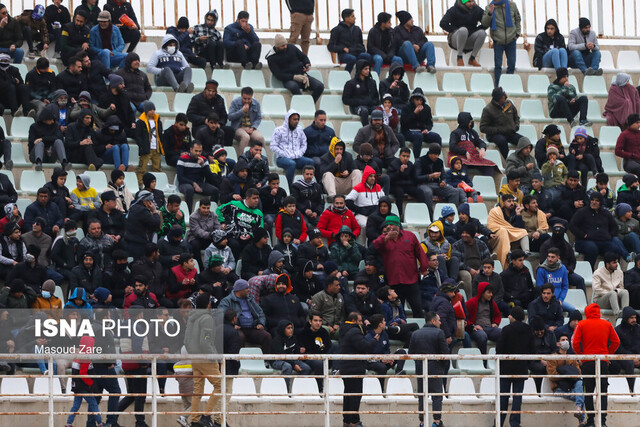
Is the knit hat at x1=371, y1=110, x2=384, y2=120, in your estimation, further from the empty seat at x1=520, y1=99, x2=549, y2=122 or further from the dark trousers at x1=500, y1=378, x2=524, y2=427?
the dark trousers at x1=500, y1=378, x2=524, y2=427

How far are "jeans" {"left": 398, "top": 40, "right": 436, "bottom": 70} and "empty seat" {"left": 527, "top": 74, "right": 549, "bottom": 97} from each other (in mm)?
1773

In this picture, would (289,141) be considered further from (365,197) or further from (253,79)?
(253,79)

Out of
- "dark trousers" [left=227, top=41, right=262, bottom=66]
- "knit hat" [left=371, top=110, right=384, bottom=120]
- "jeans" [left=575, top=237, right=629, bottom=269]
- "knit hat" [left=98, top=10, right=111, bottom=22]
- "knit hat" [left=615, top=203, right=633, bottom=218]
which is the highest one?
"knit hat" [left=98, top=10, right=111, bottom=22]

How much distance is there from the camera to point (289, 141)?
23406 millimetres

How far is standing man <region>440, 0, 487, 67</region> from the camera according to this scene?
2719 cm

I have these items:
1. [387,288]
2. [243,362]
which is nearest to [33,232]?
[243,362]

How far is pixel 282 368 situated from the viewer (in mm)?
19219

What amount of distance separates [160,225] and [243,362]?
250 cm

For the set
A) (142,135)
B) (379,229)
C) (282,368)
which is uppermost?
(142,135)

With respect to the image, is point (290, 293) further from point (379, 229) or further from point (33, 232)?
point (33, 232)

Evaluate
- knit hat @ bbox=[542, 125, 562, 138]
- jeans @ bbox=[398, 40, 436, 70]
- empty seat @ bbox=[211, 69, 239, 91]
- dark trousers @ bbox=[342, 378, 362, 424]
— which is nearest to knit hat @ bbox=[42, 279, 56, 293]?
dark trousers @ bbox=[342, 378, 362, 424]

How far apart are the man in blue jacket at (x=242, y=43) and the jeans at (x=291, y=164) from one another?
9.39ft

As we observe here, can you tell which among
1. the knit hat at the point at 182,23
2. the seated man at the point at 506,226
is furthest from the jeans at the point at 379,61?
the seated man at the point at 506,226

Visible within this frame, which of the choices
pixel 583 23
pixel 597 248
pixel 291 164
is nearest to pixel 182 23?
pixel 291 164
